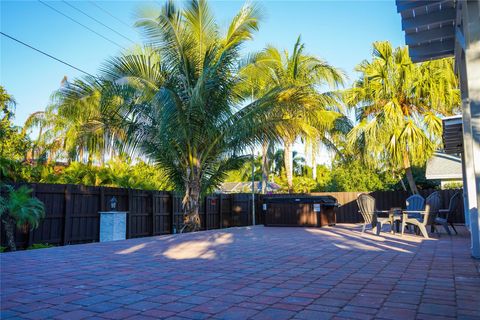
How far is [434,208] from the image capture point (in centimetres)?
875

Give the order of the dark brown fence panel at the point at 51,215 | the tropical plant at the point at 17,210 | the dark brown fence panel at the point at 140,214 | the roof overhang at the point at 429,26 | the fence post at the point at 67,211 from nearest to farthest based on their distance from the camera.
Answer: the roof overhang at the point at 429,26 → the tropical plant at the point at 17,210 → the dark brown fence panel at the point at 51,215 → the fence post at the point at 67,211 → the dark brown fence panel at the point at 140,214

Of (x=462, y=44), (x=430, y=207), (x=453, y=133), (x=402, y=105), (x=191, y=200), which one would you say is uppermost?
(x=402, y=105)

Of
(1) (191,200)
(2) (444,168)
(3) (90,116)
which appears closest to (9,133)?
(3) (90,116)

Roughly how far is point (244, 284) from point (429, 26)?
14.5ft

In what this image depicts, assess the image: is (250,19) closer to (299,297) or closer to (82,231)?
(82,231)

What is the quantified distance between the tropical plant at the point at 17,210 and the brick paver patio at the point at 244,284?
1682 millimetres

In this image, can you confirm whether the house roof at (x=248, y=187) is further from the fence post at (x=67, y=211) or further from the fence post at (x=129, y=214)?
the fence post at (x=67, y=211)

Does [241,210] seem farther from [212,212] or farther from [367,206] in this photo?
[367,206]

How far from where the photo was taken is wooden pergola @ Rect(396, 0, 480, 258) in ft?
12.3

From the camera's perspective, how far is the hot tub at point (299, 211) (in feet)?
44.5

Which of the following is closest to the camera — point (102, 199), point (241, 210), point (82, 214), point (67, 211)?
point (67, 211)

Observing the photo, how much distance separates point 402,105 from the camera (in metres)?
14.9

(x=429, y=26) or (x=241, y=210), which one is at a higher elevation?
(x=429, y=26)

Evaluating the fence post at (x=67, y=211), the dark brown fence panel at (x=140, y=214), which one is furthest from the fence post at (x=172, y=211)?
the fence post at (x=67, y=211)
